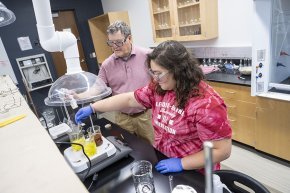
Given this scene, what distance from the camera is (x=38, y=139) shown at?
82 centimetres

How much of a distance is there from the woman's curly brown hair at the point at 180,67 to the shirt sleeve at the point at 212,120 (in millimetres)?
91

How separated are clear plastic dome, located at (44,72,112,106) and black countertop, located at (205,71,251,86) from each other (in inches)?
59.2

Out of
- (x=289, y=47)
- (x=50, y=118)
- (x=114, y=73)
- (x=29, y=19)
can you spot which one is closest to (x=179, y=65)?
(x=114, y=73)

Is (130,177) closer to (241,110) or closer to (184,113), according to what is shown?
(184,113)

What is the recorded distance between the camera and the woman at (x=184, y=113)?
0.98m

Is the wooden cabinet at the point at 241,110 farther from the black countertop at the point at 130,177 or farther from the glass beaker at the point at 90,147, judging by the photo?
the glass beaker at the point at 90,147

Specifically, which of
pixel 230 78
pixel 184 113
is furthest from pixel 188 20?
pixel 184 113

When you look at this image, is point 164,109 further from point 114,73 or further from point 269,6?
point 269,6

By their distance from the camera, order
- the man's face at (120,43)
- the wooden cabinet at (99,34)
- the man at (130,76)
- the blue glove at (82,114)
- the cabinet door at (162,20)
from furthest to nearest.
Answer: the wooden cabinet at (99,34) < the cabinet door at (162,20) < the man at (130,76) < the man's face at (120,43) < the blue glove at (82,114)

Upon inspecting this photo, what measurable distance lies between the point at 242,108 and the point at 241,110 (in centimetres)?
3

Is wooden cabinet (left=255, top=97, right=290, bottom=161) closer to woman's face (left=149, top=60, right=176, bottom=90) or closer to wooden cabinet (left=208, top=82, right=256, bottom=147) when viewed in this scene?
wooden cabinet (left=208, top=82, right=256, bottom=147)

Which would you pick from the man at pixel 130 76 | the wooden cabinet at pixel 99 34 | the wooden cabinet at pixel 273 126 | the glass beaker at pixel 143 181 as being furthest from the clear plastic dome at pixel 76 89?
the wooden cabinet at pixel 99 34

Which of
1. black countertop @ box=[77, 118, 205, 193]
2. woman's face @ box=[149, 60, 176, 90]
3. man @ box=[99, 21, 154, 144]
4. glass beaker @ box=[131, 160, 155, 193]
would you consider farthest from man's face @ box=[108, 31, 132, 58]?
glass beaker @ box=[131, 160, 155, 193]

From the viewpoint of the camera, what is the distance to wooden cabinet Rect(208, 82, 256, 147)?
7.49 ft
